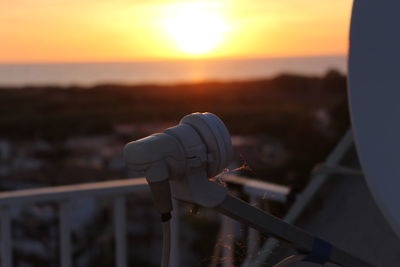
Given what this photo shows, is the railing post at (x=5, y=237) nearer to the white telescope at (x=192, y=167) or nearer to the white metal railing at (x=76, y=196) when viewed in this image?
the white metal railing at (x=76, y=196)

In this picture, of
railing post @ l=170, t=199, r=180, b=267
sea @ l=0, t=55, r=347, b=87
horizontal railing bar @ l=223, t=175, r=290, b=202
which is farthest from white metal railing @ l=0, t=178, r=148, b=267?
sea @ l=0, t=55, r=347, b=87

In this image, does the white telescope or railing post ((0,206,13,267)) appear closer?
the white telescope

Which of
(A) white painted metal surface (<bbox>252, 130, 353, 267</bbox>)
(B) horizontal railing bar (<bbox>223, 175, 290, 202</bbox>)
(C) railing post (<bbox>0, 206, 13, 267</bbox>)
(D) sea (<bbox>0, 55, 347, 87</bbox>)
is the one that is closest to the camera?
(A) white painted metal surface (<bbox>252, 130, 353, 267</bbox>)

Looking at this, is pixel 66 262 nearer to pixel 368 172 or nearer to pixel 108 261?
pixel 368 172

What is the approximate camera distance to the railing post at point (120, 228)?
2092 mm

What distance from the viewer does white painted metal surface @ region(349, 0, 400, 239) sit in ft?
3.70

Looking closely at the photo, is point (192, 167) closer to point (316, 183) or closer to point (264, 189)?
point (316, 183)

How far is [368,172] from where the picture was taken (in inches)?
43.6

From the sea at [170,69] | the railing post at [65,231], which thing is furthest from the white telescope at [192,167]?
the sea at [170,69]

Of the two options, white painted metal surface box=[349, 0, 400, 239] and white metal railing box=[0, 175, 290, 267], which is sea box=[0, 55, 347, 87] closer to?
white metal railing box=[0, 175, 290, 267]

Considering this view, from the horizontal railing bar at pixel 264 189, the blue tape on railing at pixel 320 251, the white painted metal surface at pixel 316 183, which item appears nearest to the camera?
the blue tape on railing at pixel 320 251

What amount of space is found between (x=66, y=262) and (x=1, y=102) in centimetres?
1345

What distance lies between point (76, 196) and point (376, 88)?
1155 mm

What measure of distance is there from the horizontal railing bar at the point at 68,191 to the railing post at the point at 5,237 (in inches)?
1.7
